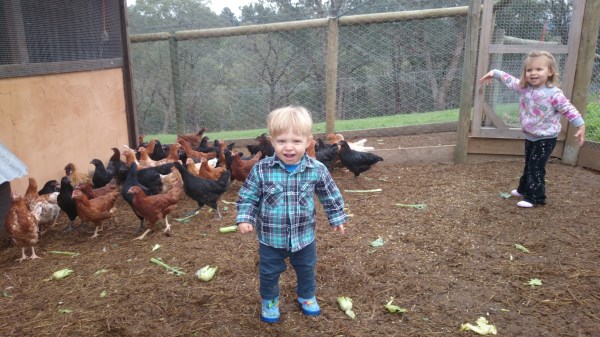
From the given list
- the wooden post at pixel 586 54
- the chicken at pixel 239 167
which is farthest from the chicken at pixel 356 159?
the wooden post at pixel 586 54

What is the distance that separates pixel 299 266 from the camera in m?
2.95

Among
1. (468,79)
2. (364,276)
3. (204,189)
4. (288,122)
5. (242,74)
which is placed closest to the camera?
(288,122)

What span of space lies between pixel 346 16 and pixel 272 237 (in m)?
5.71

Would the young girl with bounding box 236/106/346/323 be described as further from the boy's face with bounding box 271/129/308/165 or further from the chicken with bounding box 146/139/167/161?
the chicken with bounding box 146/139/167/161

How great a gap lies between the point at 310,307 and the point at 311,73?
5.93 metres

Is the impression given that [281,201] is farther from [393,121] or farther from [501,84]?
[393,121]

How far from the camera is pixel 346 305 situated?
3139 mm

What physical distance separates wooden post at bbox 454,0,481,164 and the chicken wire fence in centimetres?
A: 148

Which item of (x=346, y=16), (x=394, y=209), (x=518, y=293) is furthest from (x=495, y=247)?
(x=346, y=16)

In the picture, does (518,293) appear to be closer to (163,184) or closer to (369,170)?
(369,170)

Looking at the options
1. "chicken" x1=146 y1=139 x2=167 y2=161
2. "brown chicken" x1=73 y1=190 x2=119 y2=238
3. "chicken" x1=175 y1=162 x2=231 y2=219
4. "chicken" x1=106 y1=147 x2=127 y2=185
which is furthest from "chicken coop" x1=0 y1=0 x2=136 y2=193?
"chicken" x1=175 y1=162 x2=231 y2=219

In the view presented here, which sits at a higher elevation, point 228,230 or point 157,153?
point 157,153

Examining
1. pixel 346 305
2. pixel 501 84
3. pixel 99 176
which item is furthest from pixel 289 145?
pixel 501 84

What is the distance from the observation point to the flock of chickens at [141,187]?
459cm
